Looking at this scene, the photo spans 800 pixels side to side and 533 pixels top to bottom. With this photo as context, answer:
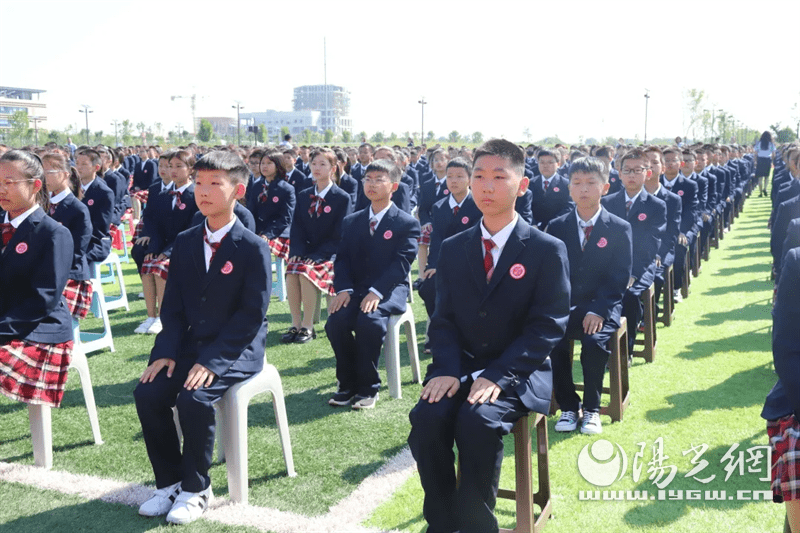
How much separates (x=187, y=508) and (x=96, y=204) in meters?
Answer: 4.33

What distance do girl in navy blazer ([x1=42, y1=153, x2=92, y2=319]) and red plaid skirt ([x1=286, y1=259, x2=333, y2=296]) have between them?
1.79 meters

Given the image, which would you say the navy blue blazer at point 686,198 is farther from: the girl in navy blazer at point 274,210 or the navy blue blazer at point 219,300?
the navy blue blazer at point 219,300

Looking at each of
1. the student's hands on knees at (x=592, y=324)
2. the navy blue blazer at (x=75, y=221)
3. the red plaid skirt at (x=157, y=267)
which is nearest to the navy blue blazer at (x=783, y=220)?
the student's hands on knees at (x=592, y=324)

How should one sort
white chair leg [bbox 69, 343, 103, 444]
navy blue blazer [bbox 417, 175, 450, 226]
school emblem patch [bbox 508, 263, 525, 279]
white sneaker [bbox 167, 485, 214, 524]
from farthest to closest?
1. navy blue blazer [bbox 417, 175, 450, 226]
2. white chair leg [bbox 69, 343, 103, 444]
3. white sneaker [bbox 167, 485, 214, 524]
4. school emblem patch [bbox 508, 263, 525, 279]

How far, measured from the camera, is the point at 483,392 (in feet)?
9.32

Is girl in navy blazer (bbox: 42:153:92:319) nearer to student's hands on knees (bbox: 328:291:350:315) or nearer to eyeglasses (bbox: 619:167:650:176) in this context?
student's hands on knees (bbox: 328:291:350:315)

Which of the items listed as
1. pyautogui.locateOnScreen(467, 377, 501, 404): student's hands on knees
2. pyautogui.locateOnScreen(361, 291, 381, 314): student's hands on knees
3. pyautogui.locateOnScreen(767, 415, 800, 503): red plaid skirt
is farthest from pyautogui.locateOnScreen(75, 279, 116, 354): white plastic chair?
pyautogui.locateOnScreen(767, 415, 800, 503): red plaid skirt

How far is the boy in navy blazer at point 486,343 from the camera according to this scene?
9.25ft

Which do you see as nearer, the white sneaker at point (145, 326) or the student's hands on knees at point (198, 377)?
the student's hands on knees at point (198, 377)

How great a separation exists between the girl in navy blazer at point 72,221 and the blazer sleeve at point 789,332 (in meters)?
4.63

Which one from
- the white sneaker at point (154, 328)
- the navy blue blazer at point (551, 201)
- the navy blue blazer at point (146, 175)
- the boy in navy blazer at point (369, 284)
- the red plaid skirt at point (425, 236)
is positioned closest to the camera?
the boy in navy blazer at point (369, 284)

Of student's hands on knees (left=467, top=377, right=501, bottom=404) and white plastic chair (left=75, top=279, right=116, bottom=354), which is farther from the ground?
student's hands on knees (left=467, top=377, right=501, bottom=404)

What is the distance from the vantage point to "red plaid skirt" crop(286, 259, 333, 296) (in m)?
6.65

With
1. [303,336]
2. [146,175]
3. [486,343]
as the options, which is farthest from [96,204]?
[146,175]
